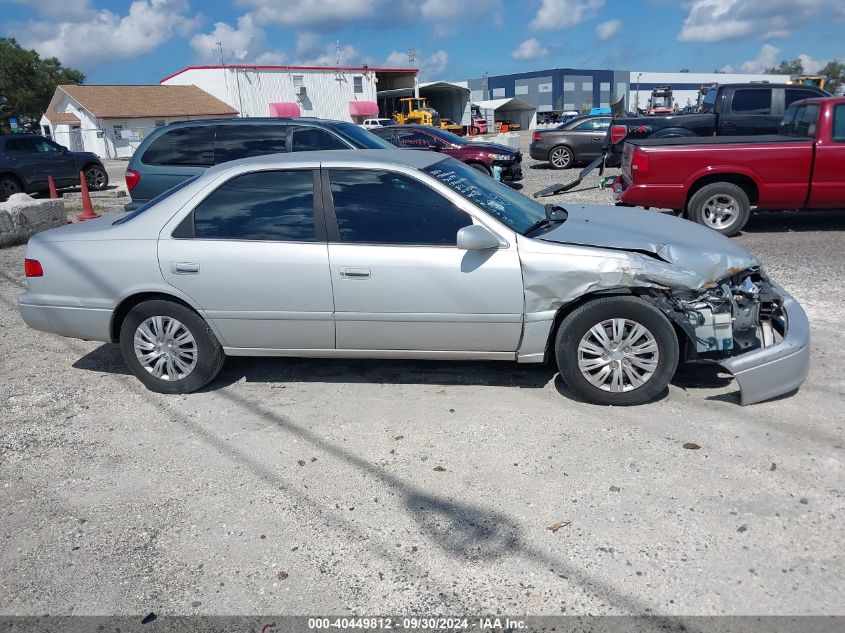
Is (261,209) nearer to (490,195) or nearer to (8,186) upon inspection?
(490,195)

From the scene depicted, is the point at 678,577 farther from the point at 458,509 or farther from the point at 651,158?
the point at 651,158

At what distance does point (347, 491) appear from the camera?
3.67 metres

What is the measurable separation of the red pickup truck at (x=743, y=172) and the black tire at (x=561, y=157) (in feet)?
36.0

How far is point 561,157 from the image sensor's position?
20172 mm

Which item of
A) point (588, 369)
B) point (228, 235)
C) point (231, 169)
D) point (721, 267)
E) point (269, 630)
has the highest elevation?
point (231, 169)

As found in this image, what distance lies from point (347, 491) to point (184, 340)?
1.92 metres

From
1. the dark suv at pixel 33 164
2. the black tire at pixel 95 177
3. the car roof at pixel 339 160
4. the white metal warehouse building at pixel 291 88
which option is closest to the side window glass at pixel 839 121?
the car roof at pixel 339 160

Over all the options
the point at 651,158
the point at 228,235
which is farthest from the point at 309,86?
the point at 228,235

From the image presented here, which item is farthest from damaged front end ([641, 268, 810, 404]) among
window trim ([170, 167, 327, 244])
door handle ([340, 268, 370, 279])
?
window trim ([170, 167, 327, 244])

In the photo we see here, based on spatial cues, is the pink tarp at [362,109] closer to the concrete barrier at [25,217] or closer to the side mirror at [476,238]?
the concrete barrier at [25,217]

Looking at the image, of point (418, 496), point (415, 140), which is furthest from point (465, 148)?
point (418, 496)

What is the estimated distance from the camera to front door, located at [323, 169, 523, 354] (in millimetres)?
4379

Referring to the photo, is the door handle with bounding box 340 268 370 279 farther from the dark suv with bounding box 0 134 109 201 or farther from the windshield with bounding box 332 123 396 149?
the dark suv with bounding box 0 134 109 201

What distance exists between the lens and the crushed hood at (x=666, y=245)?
424 centimetres
